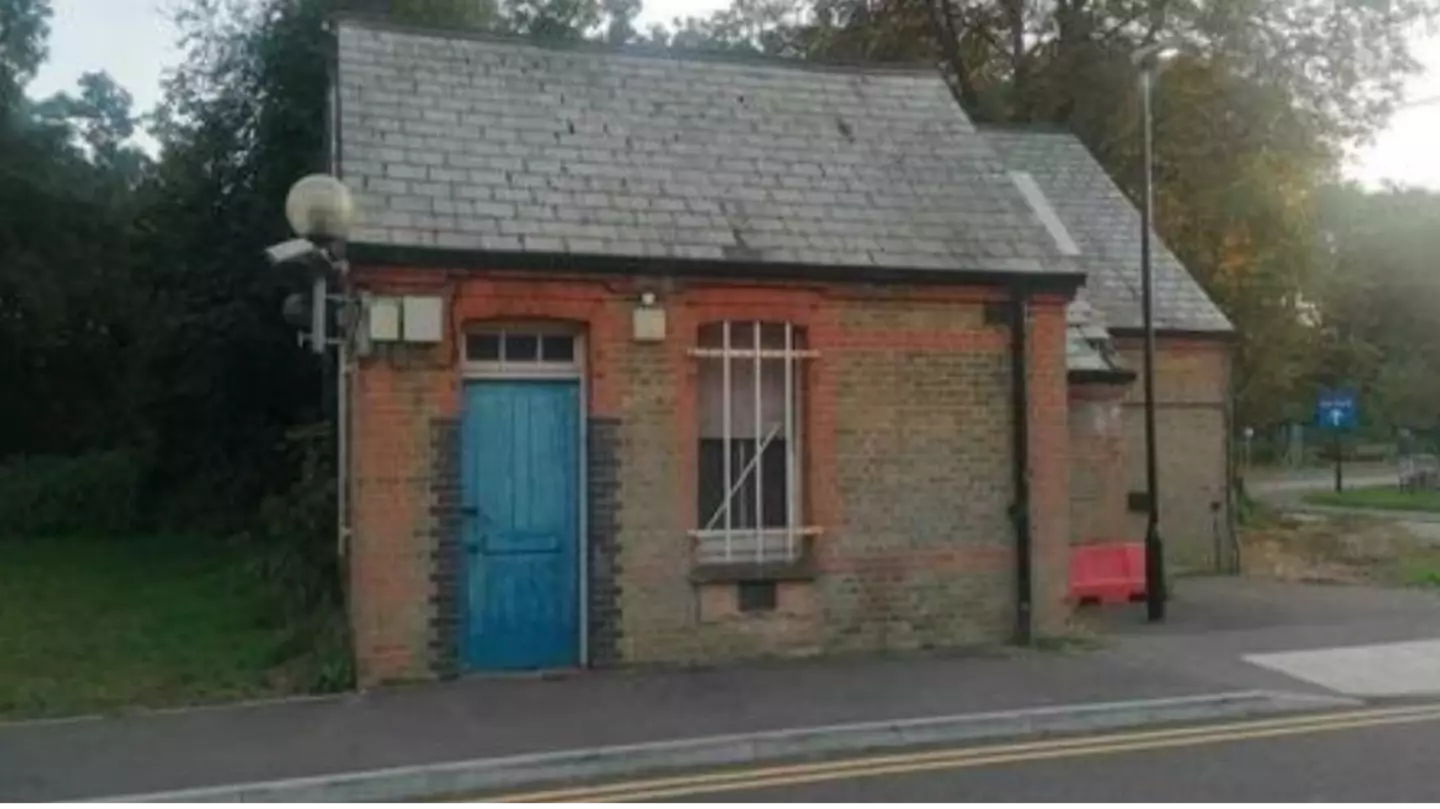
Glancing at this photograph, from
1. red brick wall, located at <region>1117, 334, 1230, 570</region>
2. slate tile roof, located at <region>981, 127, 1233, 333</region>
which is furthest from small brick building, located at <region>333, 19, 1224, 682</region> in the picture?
red brick wall, located at <region>1117, 334, 1230, 570</region>

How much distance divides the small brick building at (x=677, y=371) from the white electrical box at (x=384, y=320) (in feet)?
0.08

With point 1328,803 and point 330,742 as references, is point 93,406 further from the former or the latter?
point 1328,803

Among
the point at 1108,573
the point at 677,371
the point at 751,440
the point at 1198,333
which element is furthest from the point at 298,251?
the point at 1198,333

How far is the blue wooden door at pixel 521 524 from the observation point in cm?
1291

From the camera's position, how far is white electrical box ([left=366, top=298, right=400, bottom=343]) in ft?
40.5

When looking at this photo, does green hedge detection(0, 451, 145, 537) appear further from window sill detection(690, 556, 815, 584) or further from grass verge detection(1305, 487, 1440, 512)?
grass verge detection(1305, 487, 1440, 512)

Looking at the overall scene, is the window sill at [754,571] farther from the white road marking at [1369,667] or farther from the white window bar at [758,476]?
the white road marking at [1369,667]

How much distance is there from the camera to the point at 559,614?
1320cm

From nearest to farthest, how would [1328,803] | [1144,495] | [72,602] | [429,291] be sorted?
[1328,803], [429,291], [72,602], [1144,495]

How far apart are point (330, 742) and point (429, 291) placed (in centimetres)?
382

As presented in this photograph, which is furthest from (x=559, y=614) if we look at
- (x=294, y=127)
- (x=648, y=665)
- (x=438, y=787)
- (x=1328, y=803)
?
(x=294, y=127)

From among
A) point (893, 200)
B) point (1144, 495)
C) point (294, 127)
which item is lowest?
point (1144, 495)

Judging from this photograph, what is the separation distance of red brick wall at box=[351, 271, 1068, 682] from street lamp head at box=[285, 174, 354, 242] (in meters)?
0.55

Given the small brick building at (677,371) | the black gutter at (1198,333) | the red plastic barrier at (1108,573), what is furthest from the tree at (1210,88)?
the small brick building at (677,371)
